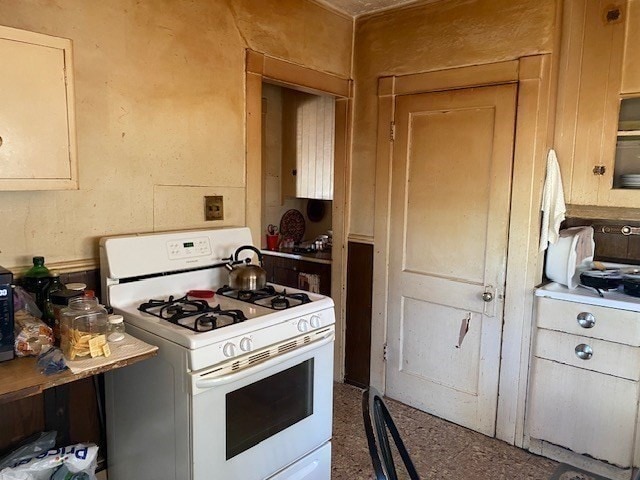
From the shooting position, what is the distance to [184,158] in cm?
218

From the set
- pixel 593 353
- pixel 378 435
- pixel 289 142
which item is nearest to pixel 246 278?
pixel 378 435

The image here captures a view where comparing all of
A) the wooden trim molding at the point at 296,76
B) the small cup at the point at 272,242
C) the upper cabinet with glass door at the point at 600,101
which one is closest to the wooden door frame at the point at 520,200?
the upper cabinet with glass door at the point at 600,101

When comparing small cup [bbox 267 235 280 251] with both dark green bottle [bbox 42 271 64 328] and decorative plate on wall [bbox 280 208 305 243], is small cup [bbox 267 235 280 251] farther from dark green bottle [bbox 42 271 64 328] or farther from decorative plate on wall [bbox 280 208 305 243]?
dark green bottle [bbox 42 271 64 328]

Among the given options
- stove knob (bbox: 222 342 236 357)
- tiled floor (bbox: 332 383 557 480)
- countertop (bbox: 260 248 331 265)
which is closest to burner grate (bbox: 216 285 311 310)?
stove knob (bbox: 222 342 236 357)

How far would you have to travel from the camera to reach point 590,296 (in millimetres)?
2229

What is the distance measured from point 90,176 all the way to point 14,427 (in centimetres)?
95

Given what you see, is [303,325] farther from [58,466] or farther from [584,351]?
[584,351]

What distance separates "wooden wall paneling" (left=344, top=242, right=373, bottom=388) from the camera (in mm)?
3037

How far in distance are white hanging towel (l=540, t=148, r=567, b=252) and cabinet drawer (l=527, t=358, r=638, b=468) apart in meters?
0.64

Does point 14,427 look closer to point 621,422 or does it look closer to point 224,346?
point 224,346

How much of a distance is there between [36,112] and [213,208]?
938 mm

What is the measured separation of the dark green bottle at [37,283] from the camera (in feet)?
5.57

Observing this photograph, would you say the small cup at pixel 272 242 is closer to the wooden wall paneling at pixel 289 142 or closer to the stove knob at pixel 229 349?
the wooden wall paneling at pixel 289 142

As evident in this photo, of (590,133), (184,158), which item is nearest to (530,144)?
(590,133)
